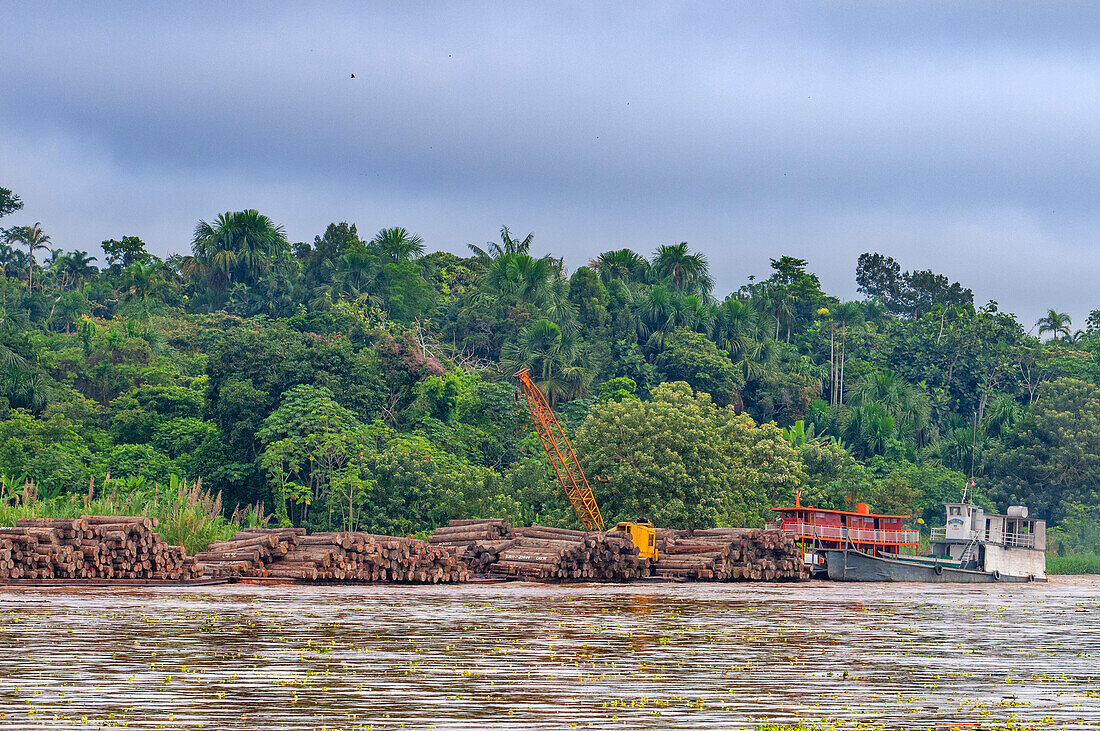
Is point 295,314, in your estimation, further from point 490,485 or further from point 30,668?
point 30,668

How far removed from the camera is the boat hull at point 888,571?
2016 inches

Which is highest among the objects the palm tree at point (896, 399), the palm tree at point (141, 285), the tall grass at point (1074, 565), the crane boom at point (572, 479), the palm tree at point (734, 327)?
the palm tree at point (141, 285)

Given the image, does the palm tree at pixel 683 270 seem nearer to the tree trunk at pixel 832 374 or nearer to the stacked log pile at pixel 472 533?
the tree trunk at pixel 832 374

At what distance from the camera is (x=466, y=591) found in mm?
35719

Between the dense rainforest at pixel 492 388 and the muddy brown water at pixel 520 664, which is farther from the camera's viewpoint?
the dense rainforest at pixel 492 388

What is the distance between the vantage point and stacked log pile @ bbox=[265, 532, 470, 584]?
38.1m

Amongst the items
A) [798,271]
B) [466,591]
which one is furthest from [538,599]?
[798,271]

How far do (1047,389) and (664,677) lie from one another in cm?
6770

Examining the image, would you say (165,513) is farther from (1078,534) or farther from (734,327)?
(734,327)

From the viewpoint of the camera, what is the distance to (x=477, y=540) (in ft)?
145

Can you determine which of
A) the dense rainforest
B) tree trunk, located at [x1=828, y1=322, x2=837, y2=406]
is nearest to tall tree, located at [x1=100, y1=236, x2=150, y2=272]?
the dense rainforest

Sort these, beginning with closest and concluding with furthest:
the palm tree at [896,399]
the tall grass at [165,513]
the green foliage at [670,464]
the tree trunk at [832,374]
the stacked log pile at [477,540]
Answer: the tall grass at [165,513] < the stacked log pile at [477,540] < the green foliage at [670,464] < the palm tree at [896,399] < the tree trunk at [832,374]

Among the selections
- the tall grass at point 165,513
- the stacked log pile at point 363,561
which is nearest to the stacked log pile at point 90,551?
the tall grass at point 165,513

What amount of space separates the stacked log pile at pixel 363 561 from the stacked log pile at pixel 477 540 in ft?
6.63
